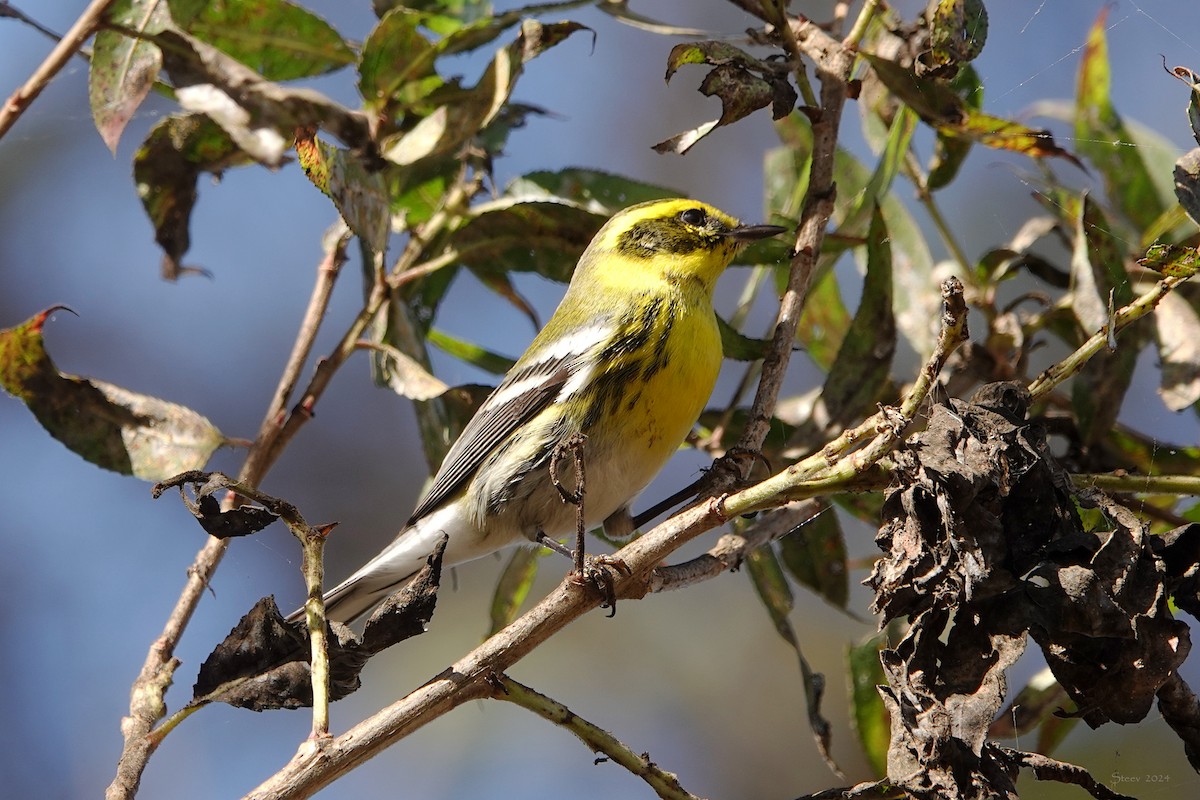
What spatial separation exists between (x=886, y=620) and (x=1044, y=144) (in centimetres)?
137

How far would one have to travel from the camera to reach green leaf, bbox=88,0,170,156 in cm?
215

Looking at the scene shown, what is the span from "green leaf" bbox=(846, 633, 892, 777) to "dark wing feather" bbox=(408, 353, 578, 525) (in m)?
0.98

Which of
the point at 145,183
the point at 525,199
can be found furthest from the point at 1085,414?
the point at 145,183

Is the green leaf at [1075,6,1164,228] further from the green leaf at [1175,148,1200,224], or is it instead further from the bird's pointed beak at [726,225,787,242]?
the green leaf at [1175,148,1200,224]

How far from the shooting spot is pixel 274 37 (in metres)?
2.73

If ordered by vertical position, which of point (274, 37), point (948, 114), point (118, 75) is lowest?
point (948, 114)

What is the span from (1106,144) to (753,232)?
2.86 ft

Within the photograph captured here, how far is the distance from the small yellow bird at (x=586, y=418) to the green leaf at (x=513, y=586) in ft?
0.20

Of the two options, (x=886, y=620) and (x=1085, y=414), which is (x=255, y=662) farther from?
(x=1085, y=414)

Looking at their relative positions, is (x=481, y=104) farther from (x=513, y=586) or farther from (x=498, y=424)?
(x=513, y=586)

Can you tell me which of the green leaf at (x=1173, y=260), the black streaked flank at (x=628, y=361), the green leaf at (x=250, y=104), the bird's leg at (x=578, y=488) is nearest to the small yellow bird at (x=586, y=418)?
the black streaked flank at (x=628, y=361)

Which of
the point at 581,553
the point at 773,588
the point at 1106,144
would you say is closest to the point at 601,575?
the point at 581,553

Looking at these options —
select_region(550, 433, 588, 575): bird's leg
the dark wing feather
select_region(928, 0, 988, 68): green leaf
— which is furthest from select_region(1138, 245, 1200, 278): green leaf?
the dark wing feather

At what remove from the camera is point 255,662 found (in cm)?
165
